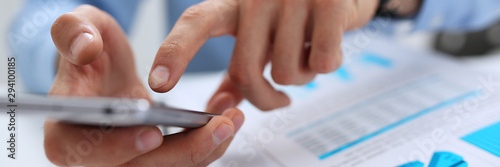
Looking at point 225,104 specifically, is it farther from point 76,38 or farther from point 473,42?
point 473,42

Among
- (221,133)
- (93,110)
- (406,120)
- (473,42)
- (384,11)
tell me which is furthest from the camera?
(473,42)

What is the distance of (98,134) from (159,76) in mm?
71

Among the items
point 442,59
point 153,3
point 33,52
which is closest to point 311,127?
point 442,59

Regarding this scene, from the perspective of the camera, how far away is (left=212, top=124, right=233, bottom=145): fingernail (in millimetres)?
289

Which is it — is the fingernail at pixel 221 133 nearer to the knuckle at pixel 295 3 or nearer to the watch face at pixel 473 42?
the knuckle at pixel 295 3

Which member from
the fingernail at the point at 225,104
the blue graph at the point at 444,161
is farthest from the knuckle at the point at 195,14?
the blue graph at the point at 444,161

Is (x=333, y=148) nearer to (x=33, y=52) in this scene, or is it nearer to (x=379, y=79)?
(x=379, y=79)

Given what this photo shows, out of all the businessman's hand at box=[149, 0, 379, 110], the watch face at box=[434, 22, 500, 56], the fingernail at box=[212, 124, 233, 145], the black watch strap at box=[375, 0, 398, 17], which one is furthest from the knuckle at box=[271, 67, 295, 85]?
the watch face at box=[434, 22, 500, 56]

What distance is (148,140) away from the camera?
258mm

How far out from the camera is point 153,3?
2.85ft

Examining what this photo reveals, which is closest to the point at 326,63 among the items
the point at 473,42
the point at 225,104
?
the point at 225,104

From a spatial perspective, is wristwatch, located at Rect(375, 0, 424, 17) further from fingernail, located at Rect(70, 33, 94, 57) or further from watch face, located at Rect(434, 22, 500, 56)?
fingernail, located at Rect(70, 33, 94, 57)

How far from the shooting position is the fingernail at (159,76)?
295 millimetres

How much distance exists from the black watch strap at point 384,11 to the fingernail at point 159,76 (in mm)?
369
